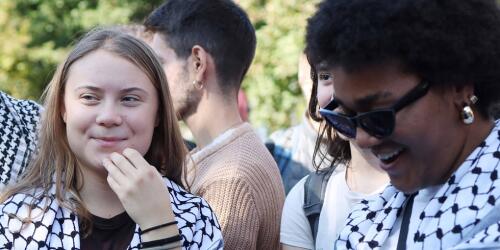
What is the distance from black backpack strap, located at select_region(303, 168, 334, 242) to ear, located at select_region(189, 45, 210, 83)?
40.3 inches

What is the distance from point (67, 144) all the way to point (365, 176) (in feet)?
3.83

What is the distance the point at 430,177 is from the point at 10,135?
1.96m

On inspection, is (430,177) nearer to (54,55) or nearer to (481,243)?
(481,243)

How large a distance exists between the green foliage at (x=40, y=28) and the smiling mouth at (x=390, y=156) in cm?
1033

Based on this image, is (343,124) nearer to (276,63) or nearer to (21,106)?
(21,106)

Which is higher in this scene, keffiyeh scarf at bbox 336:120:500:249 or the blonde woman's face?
the blonde woman's face

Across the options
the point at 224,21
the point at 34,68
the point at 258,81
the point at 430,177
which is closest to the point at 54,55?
the point at 34,68

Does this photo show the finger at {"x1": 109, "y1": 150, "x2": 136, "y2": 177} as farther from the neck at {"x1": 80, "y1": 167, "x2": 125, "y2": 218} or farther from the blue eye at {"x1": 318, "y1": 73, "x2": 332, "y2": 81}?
the blue eye at {"x1": 318, "y1": 73, "x2": 332, "y2": 81}

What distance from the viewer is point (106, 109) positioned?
3.31m

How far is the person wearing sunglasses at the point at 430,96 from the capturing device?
2.51 meters

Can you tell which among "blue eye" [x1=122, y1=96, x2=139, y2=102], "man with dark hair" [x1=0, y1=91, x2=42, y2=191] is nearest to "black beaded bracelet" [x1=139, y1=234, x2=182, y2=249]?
"blue eye" [x1=122, y1=96, x2=139, y2=102]

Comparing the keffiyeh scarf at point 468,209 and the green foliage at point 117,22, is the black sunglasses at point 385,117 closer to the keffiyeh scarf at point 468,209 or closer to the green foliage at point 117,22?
the keffiyeh scarf at point 468,209

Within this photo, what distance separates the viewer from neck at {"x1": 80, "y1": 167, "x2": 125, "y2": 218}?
3.37 meters

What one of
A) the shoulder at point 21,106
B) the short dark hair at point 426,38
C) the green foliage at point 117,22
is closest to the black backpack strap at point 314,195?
the short dark hair at point 426,38
